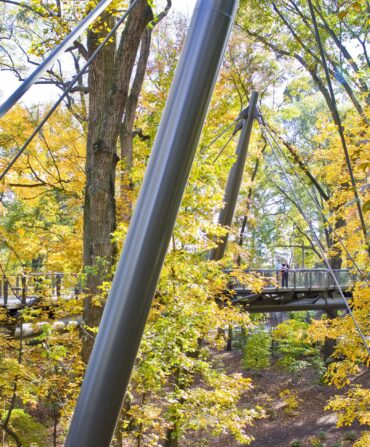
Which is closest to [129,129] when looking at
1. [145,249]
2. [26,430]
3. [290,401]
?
[26,430]

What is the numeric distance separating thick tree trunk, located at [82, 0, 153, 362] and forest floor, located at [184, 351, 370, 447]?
7136mm

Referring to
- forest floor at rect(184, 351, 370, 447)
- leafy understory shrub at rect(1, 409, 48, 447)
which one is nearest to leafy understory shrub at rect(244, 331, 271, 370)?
forest floor at rect(184, 351, 370, 447)

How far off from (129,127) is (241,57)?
691cm

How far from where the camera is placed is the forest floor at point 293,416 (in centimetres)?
1182

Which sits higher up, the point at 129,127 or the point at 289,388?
the point at 129,127

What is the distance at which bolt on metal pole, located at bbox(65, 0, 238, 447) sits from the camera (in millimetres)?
1023

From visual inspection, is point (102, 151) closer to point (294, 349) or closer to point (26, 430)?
point (26, 430)

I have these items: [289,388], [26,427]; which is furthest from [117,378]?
[289,388]

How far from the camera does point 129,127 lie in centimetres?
815

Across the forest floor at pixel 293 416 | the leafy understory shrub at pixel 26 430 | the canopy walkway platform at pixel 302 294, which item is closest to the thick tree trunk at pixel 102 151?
the leafy understory shrub at pixel 26 430

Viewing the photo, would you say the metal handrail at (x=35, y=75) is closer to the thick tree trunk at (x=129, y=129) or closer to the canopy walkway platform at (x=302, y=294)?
the thick tree trunk at (x=129, y=129)

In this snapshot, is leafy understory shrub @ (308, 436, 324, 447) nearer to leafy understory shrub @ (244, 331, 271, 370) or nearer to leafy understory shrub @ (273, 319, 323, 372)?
leafy understory shrub @ (273, 319, 323, 372)

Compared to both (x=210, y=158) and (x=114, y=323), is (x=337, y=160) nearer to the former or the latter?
(x=210, y=158)

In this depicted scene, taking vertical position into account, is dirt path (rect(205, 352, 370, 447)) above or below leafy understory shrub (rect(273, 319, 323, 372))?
below
